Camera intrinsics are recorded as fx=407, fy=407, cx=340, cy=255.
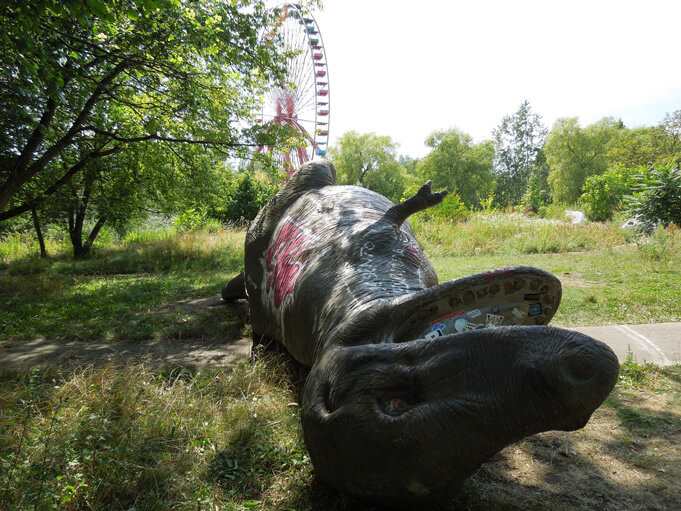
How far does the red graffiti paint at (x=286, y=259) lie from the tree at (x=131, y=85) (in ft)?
9.01

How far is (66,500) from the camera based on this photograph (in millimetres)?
1716

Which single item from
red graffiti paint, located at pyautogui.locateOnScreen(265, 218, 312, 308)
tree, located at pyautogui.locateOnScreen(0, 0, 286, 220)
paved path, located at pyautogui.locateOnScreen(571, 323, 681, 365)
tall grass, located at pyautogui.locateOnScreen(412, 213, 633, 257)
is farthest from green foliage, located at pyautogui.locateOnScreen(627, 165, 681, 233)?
red graffiti paint, located at pyautogui.locateOnScreen(265, 218, 312, 308)

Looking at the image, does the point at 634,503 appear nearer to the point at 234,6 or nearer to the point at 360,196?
the point at 360,196

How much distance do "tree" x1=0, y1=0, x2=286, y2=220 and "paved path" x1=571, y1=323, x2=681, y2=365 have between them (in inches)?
251

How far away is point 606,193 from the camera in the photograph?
24.0 m

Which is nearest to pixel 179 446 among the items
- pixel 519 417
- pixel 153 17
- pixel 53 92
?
pixel 519 417

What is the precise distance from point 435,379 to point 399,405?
0.15 metres

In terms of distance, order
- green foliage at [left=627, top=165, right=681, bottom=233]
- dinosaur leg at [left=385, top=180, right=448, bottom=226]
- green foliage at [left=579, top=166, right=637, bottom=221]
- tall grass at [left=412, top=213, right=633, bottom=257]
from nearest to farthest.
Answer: dinosaur leg at [left=385, top=180, right=448, bottom=226] → tall grass at [left=412, top=213, right=633, bottom=257] → green foliage at [left=627, top=165, right=681, bottom=233] → green foliage at [left=579, top=166, right=637, bottom=221]

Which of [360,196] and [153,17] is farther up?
[153,17]

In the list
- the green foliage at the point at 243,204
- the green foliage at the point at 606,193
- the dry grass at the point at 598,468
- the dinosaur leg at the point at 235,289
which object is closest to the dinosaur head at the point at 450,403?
the dry grass at the point at 598,468

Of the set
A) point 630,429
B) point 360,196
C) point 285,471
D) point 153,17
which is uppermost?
point 153,17

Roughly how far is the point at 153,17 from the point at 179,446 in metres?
6.32

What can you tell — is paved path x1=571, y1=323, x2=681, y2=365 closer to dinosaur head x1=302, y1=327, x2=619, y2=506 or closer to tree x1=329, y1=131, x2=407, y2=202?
dinosaur head x1=302, y1=327, x2=619, y2=506

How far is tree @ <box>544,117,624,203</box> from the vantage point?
3738 cm
